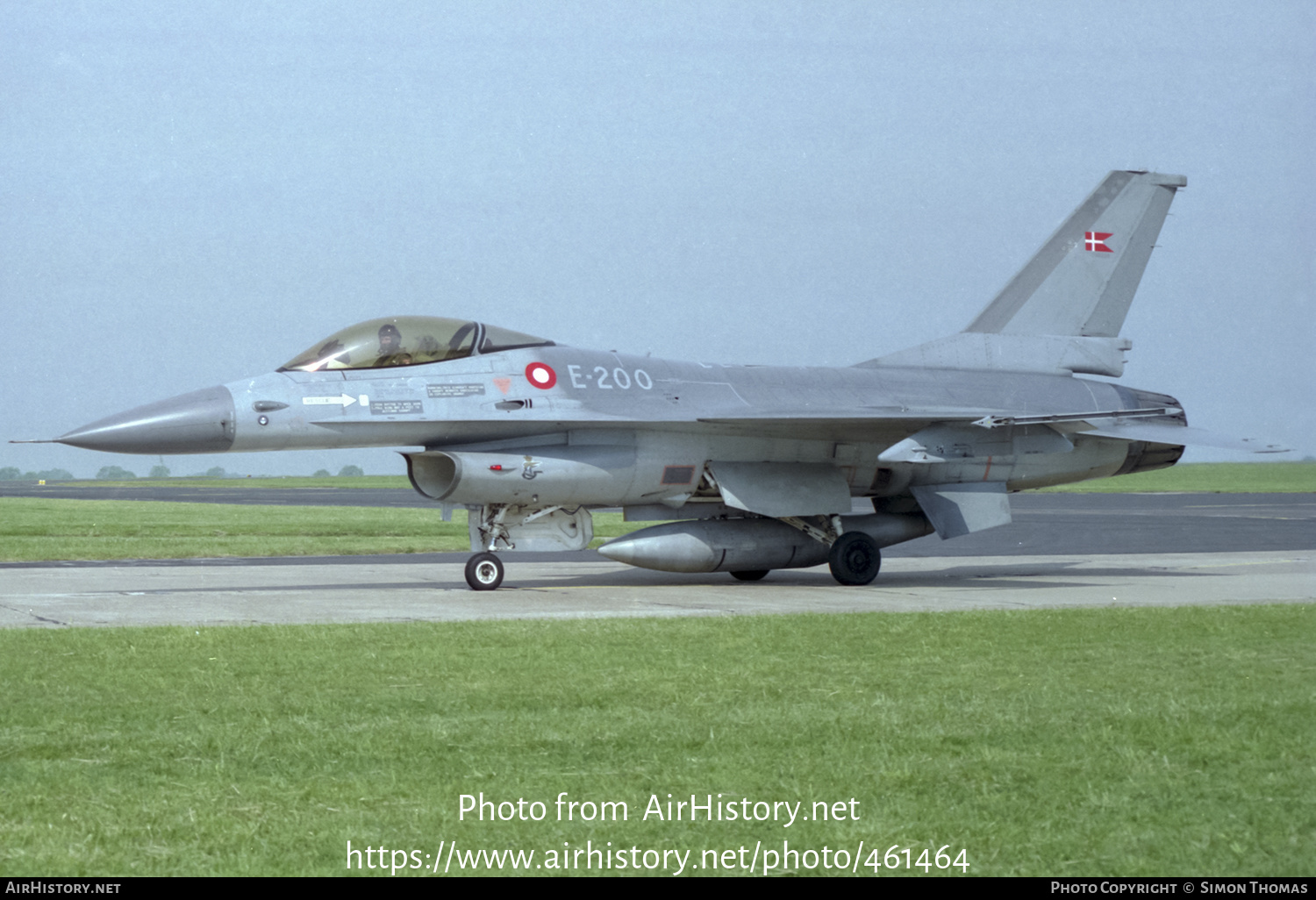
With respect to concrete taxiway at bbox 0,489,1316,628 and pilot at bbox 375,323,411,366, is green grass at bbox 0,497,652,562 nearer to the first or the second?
concrete taxiway at bbox 0,489,1316,628

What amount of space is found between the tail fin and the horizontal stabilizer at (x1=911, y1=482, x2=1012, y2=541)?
2.23 meters

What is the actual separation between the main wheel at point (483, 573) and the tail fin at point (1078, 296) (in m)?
6.94

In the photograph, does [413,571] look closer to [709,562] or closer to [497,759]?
[709,562]

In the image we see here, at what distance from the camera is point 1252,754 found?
545cm

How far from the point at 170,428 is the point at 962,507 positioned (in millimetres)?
9403

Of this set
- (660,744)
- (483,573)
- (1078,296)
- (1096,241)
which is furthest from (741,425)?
(660,744)

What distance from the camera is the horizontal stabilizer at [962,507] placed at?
54.3 feet

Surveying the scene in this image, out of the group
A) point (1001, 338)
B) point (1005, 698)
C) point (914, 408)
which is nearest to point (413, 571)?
point (914, 408)

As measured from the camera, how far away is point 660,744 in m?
5.77

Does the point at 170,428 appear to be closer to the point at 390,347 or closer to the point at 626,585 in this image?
the point at 390,347

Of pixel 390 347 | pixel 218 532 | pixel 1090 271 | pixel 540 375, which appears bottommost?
pixel 218 532

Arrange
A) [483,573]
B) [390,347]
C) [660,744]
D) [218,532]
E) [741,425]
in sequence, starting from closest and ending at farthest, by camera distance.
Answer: [660,744] < [390,347] < [483,573] < [741,425] < [218,532]

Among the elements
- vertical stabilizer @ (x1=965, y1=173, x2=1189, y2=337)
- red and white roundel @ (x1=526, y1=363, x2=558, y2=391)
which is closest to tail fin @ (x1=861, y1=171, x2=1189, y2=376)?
vertical stabilizer @ (x1=965, y1=173, x2=1189, y2=337)
